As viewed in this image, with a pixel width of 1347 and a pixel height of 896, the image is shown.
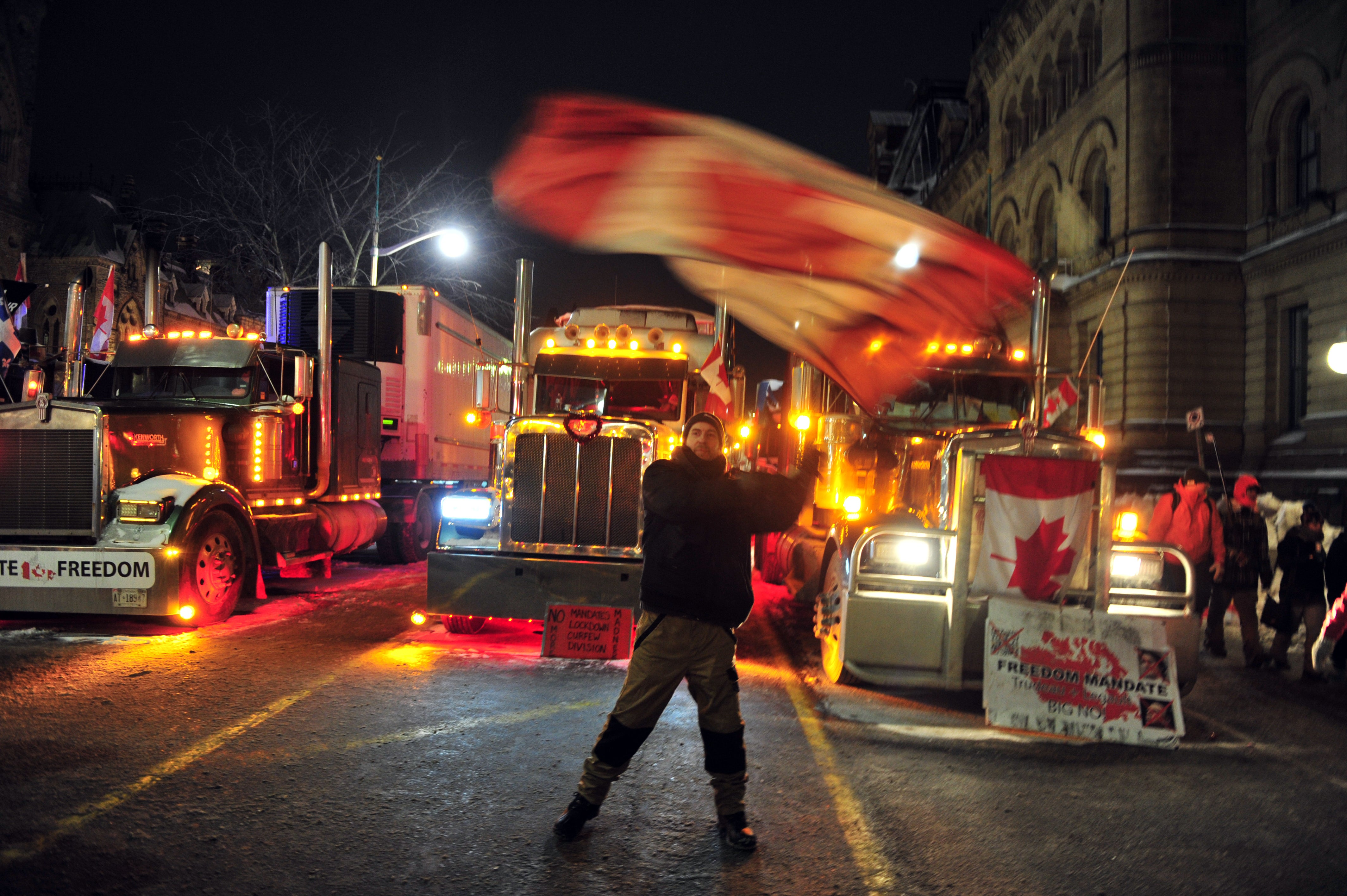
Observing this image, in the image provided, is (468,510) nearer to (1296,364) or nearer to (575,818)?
(575,818)

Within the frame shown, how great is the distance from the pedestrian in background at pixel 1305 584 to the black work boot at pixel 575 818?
7.67 meters

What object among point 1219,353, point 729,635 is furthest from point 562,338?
point 1219,353

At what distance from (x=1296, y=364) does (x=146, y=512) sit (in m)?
24.8

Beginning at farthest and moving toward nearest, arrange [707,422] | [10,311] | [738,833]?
[10,311] < [707,422] < [738,833]

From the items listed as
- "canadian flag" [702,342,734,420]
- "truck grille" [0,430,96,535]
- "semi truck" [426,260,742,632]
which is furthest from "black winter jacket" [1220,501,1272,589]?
"truck grille" [0,430,96,535]

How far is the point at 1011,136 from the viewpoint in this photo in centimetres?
3459

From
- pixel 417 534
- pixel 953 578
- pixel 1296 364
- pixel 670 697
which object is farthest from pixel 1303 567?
pixel 1296 364

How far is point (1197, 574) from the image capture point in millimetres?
9648

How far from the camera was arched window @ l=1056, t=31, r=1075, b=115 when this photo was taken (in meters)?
29.0

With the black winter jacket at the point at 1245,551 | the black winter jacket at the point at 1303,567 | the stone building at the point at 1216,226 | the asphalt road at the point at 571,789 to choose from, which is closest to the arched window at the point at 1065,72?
the stone building at the point at 1216,226

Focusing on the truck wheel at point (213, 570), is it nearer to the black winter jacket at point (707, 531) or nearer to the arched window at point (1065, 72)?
the black winter jacket at point (707, 531)

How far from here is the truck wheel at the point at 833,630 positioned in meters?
7.39

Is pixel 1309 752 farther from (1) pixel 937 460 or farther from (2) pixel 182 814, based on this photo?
(2) pixel 182 814

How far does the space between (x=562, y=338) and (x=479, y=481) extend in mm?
9672
